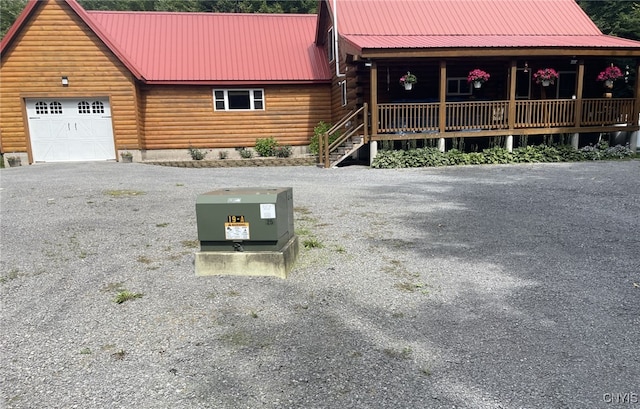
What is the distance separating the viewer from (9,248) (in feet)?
18.3

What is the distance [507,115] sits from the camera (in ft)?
49.5

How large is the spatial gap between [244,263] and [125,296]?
1135mm

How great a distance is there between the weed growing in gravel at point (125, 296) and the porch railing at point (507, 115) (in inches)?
433

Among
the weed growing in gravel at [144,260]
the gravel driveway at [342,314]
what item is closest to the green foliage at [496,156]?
the gravel driveway at [342,314]

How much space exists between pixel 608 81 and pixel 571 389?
1616 cm

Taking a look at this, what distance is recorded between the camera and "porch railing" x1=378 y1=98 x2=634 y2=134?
46.5ft

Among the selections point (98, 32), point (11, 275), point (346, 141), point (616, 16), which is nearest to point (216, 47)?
point (98, 32)

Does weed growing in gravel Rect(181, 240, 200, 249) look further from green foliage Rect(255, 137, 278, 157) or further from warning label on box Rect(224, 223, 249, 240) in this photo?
green foliage Rect(255, 137, 278, 157)

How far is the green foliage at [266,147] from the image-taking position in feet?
58.9

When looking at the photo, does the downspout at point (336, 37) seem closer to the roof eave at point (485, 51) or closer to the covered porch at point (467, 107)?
the covered porch at point (467, 107)

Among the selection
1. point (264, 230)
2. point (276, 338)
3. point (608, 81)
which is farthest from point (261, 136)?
point (276, 338)

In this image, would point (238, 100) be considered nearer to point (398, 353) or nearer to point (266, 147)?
point (266, 147)

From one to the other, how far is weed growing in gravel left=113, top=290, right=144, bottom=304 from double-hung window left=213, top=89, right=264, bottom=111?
48.5ft

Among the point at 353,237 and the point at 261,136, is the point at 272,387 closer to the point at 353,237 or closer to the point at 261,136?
the point at 353,237
